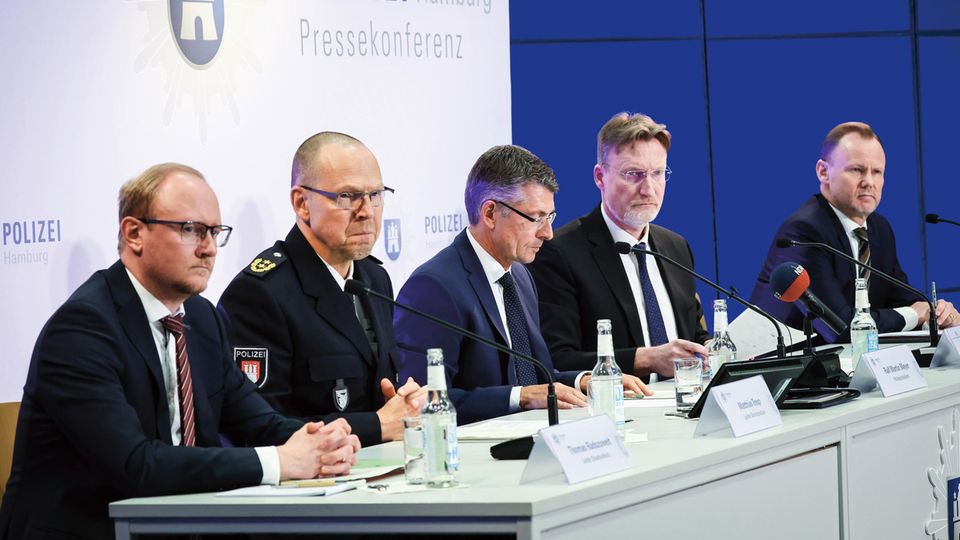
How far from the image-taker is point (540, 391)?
3.48 metres

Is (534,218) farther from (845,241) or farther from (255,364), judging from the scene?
(845,241)

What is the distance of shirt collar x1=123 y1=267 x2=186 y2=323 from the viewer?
105 inches

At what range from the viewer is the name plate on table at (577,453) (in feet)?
7.16

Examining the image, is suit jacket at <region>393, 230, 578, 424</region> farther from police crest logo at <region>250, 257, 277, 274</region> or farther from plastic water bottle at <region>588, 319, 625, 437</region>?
plastic water bottle at <region>588, 319, 625, 437</region>

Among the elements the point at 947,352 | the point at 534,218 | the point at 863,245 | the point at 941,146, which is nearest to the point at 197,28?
the point at 534,218

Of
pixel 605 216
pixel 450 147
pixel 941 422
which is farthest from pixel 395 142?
pixel 941 422

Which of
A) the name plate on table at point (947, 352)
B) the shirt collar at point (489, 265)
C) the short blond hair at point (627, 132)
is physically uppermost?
the short blond hair at point (627, 132)

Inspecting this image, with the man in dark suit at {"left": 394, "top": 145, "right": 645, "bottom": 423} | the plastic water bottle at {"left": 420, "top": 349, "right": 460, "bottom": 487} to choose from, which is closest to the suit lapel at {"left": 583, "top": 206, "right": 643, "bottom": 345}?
the man in dark suit at {"left": 394, "top": 145, "right": 645, "bottom": 423}

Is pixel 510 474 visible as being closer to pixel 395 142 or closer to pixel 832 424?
pixel 832 424

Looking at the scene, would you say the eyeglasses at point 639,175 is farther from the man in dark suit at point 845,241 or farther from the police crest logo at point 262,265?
the police crest logo at point 262,265

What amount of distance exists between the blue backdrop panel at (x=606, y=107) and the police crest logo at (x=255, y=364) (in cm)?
334

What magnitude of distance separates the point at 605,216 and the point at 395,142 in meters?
0.79

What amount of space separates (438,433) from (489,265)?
65.7 inches

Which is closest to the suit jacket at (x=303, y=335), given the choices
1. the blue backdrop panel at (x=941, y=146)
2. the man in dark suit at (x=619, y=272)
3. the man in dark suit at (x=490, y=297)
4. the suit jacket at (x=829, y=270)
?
the man in dark suit at (x=490, y=297)
